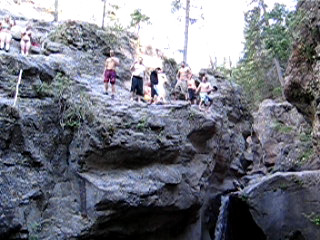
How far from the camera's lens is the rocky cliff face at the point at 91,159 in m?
10.6

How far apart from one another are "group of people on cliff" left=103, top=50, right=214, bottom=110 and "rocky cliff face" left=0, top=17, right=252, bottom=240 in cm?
60

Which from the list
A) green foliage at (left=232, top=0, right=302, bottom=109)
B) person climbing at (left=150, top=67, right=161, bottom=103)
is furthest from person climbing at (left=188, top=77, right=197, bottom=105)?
green foliage at (left=232, top=0, right=302, bottom=109)

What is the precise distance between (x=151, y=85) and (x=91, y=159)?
3.95 metres

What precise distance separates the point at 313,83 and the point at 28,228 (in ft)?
30.8

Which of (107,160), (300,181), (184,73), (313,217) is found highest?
(184,73)

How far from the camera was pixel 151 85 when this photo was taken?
1408 cm

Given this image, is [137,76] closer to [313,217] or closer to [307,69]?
[307,69]

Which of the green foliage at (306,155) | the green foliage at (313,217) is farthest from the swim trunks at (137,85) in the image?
the green foliage at (306,155)

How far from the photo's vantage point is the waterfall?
18.0 metres

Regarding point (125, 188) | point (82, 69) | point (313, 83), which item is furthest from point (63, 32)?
point (313, 83)

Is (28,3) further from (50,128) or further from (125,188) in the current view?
(125,188)

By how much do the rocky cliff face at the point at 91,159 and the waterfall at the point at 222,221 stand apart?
351cm

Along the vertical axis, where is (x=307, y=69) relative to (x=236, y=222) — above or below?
above

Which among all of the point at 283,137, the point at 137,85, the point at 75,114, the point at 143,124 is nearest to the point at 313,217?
the point at 143,124
